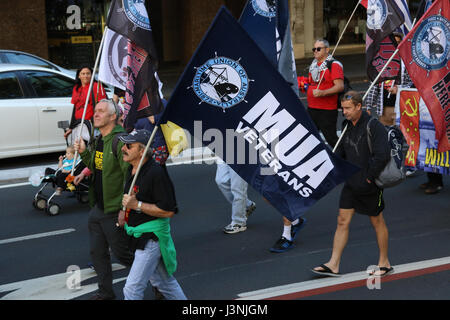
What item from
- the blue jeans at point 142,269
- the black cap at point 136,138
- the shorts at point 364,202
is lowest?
the blue jeans at point 142,269

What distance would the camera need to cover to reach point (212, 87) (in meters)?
5.35

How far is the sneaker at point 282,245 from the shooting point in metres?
7.36

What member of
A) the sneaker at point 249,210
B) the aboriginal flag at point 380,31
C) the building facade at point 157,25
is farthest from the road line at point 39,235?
the building facade at point 157,25

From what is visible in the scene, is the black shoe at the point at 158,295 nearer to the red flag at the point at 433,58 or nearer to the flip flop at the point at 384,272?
the flip flop at the point at 384,272

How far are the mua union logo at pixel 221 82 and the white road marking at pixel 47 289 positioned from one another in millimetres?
2296

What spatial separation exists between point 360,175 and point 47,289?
122 inches

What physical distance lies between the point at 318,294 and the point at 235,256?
4.43 ft

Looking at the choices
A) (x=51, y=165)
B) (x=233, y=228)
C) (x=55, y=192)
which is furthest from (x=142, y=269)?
(x=51, y=165)

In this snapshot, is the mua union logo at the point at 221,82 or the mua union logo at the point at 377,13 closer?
the mua union logo at the point at 221,82

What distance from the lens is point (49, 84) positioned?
1172cm

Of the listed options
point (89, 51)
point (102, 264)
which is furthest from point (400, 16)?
point (89, 51)

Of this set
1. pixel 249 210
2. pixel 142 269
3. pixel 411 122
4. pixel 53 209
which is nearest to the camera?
pixel 142 269

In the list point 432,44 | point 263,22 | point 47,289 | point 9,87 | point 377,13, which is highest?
point 377,13

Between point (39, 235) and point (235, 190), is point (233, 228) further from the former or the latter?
point (39, 235)
